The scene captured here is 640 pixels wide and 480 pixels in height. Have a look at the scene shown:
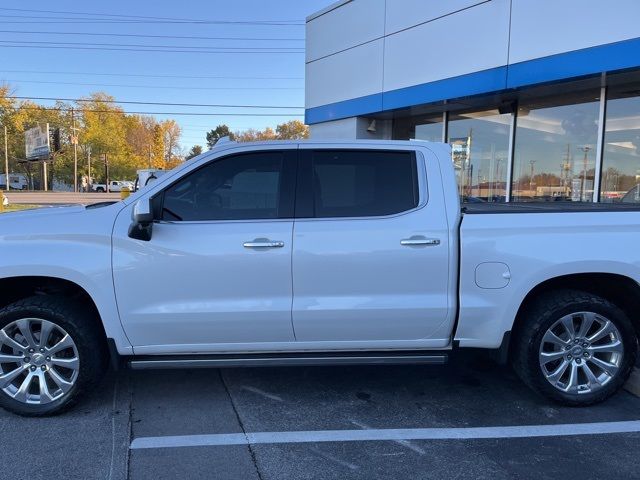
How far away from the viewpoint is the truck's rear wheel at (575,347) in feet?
12.3

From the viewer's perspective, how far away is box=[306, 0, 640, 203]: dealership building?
8.64m

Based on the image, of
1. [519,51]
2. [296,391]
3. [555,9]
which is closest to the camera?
[296,391]

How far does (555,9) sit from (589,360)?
714 centimetres

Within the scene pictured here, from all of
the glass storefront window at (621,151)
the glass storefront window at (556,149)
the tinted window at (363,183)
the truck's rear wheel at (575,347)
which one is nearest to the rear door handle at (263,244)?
the tinted window at (363,183)

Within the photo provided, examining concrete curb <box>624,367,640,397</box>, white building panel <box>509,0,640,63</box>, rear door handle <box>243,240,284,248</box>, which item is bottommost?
concrete curb <box>624,367,640,397</box>

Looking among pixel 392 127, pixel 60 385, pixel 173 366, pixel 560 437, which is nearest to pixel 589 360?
pixel 560 437

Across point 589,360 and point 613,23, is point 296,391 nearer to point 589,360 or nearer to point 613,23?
point 589,360

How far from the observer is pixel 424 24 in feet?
36.3

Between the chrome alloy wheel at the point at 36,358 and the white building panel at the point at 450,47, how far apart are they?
29.1ft

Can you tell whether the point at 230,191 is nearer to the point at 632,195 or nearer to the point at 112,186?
the point at 632,195

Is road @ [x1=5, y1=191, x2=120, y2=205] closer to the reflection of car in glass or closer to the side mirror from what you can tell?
the reflection of car in glass

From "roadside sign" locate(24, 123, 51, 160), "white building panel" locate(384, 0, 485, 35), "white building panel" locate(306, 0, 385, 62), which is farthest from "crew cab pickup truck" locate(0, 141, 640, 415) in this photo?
"roadside sign" locate(24, 123, 51, 160)

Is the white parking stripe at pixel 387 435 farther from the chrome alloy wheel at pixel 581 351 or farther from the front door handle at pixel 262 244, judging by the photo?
the front door handle at pixel 262 244

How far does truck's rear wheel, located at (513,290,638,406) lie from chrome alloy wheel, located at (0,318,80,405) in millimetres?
3227
